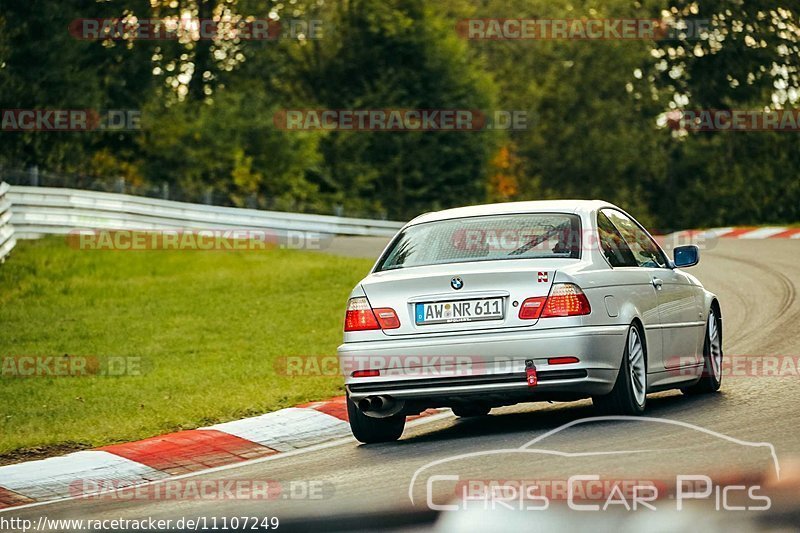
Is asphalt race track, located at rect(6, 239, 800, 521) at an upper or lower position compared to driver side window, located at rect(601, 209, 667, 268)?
lower

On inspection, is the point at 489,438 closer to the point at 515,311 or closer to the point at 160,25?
the point at 515,311

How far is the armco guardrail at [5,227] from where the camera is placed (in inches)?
868

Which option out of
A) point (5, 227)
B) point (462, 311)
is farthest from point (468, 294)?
point (5, 227)

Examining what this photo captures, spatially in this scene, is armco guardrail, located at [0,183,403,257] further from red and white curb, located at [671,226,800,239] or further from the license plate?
the license plate

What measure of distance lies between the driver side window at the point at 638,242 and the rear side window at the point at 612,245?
0.26ft

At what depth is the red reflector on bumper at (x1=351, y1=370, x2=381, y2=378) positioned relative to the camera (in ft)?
29.7

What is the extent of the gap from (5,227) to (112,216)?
4.28 meters

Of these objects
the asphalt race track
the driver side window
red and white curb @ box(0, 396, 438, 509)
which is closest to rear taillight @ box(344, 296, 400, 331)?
the asphalt race track

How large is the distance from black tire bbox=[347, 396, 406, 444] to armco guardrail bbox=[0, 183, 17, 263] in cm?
1344

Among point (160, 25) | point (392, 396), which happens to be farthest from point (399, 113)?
point (392, 396)

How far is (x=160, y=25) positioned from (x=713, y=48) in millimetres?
25269

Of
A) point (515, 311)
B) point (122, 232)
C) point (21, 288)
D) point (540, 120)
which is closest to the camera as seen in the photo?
point (515, 311)

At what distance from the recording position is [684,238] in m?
26.5

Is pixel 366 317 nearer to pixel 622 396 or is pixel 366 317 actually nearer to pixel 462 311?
pixel 462 311
